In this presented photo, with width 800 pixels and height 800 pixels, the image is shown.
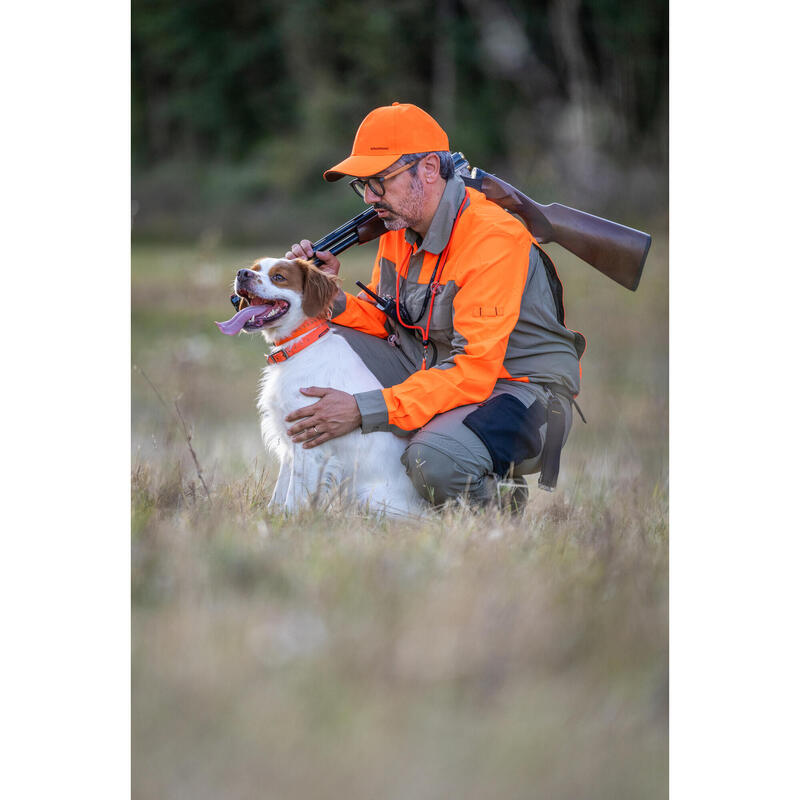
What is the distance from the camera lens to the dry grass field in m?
2.60

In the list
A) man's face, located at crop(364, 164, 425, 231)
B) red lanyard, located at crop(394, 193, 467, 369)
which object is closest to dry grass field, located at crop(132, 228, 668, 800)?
red lanyard, located at crop(394, 193, 467, 369)

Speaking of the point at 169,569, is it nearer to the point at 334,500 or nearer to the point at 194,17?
the point at 334,500

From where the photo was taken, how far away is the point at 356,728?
2.56m

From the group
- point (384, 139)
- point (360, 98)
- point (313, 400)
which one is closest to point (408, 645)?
point (313, 400)

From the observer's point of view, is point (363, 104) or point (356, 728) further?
point (363, 104)

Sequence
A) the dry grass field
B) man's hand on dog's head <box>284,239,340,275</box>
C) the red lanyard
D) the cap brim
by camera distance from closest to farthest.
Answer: the dry grass field → the cap brim → the red lanyard → man's hand on dog's head <box>284,239,340,275</box>

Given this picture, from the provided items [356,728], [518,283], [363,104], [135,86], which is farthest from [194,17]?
[356,728]

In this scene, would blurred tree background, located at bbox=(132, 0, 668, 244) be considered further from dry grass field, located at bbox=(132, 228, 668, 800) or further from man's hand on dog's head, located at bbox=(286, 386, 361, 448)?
man's hand on dog's head, located at bbox=(286, 386, 361, 448)

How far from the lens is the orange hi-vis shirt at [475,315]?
11.2 feet

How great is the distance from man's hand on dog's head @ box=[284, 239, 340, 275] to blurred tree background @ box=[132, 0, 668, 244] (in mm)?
359

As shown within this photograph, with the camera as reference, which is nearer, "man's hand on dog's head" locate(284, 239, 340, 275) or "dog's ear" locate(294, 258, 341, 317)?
"dog's ear" locate(294, 258, 341, 317)

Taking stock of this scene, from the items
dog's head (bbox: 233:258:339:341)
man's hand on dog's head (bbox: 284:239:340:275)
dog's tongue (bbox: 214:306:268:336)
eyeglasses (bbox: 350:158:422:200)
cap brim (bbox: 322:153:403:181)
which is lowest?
dog's tongue (bbox: 214:306:268:336)

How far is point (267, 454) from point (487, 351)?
1083 mm

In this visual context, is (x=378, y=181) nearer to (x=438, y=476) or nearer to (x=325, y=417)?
(x=325, y=417)
